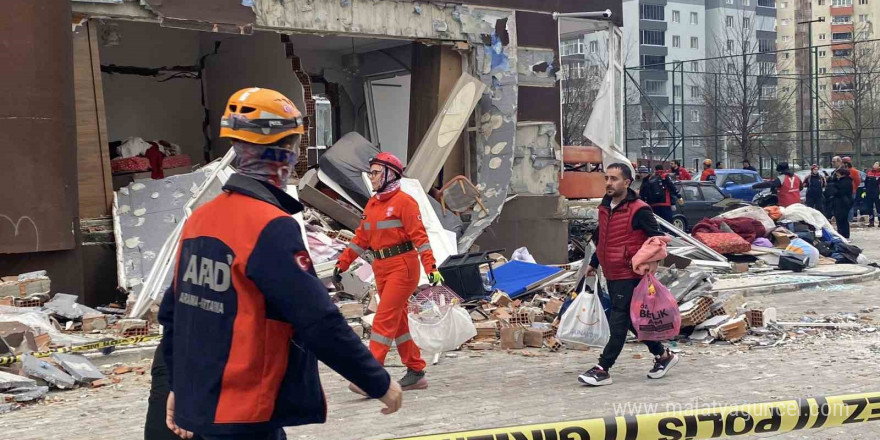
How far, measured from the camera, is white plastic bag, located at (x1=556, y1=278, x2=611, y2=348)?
27.8 ft

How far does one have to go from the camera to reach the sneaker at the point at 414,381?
8078mm

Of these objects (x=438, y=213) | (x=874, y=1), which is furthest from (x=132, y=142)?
(x=874, y=1)

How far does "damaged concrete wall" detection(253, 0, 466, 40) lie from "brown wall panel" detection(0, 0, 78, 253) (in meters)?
2.92

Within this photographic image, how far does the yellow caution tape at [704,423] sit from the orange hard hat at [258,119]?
117 cm

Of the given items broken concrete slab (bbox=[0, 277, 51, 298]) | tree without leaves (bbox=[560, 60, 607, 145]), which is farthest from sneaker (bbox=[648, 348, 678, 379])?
tree without leaves (bbox=[560, 60, 607, 145])

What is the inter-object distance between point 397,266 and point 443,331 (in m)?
0.99

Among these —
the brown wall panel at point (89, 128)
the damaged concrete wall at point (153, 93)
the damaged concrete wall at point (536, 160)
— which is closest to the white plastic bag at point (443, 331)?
the brown wall panel at point (89, 128)

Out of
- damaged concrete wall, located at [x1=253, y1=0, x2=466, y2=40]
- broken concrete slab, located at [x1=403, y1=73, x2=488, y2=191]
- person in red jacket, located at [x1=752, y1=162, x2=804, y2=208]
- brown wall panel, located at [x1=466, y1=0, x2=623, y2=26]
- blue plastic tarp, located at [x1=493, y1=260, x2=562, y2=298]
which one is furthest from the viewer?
person in red jacket, located at [x1=752, y1=162, x2=804, y2=208]

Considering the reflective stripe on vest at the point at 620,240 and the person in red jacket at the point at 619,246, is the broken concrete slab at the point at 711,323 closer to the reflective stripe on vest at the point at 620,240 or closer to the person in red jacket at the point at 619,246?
the person in red jacket at the point at 619,246

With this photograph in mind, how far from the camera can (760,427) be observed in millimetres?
3898

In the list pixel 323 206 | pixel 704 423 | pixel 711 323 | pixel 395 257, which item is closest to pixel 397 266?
pixel 395 257

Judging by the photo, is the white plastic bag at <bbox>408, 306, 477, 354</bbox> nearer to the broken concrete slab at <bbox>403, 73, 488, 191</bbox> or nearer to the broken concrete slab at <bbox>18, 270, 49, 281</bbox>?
the broken concrete slab at <bbox>18, 270, 49, 281</bbox>

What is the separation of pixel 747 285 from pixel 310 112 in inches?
315

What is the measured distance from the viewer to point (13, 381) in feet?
26.4
